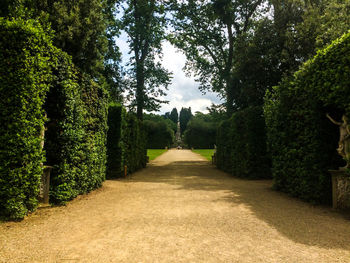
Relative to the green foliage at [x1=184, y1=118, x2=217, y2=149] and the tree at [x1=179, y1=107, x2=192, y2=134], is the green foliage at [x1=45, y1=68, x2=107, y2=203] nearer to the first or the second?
the green foliage at [x1=184, y1=118, x2=217, y2=149]

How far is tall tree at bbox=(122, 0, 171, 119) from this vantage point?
2141 cm

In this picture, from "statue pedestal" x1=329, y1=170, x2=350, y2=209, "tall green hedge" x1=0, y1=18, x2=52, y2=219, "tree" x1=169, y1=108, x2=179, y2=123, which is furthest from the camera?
"tree" x1=169, y1=108, x2=179, y2=123

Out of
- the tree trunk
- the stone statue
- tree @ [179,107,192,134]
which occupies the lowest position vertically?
the stone statue

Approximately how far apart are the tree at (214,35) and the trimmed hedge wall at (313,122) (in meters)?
10.3

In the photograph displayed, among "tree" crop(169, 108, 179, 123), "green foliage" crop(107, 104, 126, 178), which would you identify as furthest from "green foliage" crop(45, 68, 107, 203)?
"tree" crop(169, 108, 179, 123)

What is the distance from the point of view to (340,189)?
19.8ft

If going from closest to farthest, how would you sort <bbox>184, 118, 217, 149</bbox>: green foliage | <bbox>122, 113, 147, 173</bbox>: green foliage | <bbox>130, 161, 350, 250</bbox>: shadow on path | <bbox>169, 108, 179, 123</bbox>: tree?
<bbox>130, 161, 350, 250</bbox>: shadow on path → <bbox>122, 113, 147, 173</bbox>: green foliage → <bbox>184, 118, 217, 149</bbox>: green foliage → <bbox>169, 108, 179, 123</bbox>: tree

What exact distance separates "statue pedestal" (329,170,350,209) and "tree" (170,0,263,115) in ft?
41.1

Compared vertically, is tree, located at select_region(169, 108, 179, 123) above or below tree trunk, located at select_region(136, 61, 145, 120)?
above

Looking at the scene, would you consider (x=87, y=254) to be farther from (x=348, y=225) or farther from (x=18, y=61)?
(x=348, y=225)

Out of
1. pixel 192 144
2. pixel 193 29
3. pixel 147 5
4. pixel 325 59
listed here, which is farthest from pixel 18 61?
pixel 192 144

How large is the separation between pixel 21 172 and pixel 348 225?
6860 mm

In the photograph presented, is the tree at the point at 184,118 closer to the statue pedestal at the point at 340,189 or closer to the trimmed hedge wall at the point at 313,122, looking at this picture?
the trimmed hedge wall at the point at 313,122

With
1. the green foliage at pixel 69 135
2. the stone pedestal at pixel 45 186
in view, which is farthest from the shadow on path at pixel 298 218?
the stone pedestal at pixel 45 186
